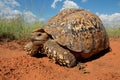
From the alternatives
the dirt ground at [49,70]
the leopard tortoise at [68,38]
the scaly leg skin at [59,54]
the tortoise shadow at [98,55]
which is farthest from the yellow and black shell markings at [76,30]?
the dirt ground at [49,70]

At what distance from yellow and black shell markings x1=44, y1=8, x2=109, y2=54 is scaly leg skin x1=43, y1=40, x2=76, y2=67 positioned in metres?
0.13

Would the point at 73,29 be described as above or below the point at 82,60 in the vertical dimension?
above

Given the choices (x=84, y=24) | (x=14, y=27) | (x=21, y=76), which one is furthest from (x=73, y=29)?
(x=14, y=27)

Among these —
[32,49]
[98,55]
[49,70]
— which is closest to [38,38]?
[32,49]

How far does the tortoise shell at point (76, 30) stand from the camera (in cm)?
598

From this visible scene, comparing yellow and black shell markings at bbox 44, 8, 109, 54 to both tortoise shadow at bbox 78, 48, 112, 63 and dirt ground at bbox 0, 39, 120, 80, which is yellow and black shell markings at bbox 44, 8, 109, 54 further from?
dirt ground at bbox 0, 39, 120, 80

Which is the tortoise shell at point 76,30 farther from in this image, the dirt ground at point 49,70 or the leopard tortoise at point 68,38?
the dirt ground at point 49,70

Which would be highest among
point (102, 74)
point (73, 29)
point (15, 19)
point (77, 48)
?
point (15, 19)

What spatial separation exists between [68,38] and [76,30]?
1.17 feet

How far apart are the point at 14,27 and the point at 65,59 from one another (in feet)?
19.5

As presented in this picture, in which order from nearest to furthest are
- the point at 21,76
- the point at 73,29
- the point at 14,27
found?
1. the point at 21,76
2. the point at 73,29
3. the point at 14,27

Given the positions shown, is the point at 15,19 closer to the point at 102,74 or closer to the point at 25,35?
the point at 25,35

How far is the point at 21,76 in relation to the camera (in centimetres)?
488

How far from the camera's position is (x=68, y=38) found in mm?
5953
